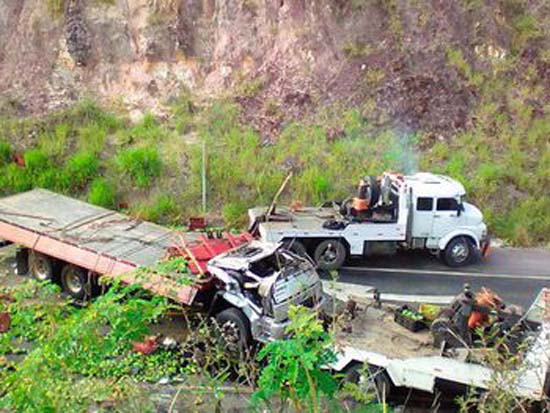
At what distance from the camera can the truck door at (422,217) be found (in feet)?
53.1

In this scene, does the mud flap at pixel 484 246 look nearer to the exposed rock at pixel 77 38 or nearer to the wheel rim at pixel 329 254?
the wheel rim at pixel 329 254

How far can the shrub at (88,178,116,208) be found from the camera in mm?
18609

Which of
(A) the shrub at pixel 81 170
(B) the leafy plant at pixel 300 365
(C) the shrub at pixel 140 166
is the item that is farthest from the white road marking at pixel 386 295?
(A) the shrub at pixel 81 170

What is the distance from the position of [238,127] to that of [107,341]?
13102mm

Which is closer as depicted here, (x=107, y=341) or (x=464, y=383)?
(x=107, y=341)

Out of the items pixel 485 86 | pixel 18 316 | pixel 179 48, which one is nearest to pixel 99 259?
pixel 18 316

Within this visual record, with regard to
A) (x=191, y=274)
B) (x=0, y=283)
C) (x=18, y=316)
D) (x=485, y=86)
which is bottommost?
(x=0, y=283)

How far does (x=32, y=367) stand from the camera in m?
6.65

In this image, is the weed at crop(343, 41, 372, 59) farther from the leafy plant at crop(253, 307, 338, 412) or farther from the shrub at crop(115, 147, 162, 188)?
the leafy plant at crop(253, 307, 338, 412)

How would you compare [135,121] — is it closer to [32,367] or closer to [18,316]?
[18,316]

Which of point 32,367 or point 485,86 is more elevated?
point 485,86

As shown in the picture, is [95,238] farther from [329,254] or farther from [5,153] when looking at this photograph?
[5,153]

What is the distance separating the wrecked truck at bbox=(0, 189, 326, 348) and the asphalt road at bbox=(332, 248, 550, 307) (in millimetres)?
3340

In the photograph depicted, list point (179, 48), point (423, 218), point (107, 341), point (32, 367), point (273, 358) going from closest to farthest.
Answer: point (32, 367), point (273, 358), point (107, 341), point (423, 218), point (179, 48)
